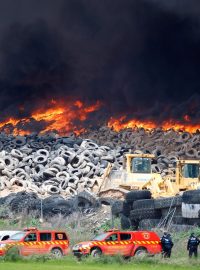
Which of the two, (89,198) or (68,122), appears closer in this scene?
(89,198)

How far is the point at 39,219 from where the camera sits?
37.7 metres

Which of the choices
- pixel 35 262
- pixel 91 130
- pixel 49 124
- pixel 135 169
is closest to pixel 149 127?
pixel 91 130

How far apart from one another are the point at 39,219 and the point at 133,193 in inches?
231

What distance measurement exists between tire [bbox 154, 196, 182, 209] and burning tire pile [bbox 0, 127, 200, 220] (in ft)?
25.5

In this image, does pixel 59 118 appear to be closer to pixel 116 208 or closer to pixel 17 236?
pixel 116 208

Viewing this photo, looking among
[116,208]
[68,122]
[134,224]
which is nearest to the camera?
[134,224]

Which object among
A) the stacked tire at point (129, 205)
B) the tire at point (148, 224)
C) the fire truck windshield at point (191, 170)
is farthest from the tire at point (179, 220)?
the fire truck windshield at point (191, 170)

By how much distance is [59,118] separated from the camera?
7256cm

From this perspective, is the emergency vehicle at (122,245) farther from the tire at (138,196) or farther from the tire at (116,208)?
the tire at (116,208)

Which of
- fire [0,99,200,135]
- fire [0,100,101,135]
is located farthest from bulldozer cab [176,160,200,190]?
fire [0,100,101,135]

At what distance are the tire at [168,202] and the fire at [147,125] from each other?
106ft

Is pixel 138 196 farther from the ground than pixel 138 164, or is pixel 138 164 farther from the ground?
pixel 138 164

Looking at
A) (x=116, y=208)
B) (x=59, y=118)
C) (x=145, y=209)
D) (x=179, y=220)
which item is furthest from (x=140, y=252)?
(x=59, y=118)

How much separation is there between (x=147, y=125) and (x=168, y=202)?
35824 mm
